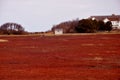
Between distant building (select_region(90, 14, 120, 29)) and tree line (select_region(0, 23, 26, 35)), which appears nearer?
tree line (select_region(0, 23, 26, 35))

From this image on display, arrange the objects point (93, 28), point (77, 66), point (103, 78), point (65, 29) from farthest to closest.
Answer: point (65, 29)
point (93, 28)
point (77, 66)
point (103, 78)

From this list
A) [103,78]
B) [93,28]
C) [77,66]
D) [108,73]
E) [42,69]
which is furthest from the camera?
[93,28]

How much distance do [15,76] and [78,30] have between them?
69.8 meters

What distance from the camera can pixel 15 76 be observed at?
14211mm

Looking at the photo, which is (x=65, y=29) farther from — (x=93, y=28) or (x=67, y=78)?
(x=67, y=78)

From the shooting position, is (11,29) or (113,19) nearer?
(11,29)

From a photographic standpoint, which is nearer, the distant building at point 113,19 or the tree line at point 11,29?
the tree line at point 11,29

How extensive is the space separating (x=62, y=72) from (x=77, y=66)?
2.51 metres

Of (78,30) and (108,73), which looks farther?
(78,30)

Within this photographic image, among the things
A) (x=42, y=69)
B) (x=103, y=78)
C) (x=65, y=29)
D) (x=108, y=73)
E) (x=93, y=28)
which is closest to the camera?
(x=103, y=78)

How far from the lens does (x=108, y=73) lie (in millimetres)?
14805

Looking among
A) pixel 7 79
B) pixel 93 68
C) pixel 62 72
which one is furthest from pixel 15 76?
pixel 93 68

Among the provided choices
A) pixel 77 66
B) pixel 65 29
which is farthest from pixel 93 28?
pixel 77 66

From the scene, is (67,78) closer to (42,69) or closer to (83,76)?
(83,76)
